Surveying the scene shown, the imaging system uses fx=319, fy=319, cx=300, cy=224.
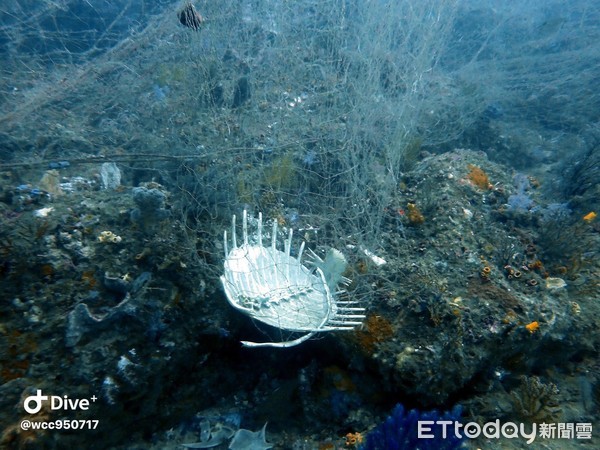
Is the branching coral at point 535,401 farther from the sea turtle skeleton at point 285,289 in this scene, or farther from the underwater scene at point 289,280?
the sea turtle skeleton at point 285,289

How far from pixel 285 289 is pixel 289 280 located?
162 millimetres

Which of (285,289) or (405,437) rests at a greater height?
(285,289)

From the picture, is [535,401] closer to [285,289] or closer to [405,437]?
[405,437]

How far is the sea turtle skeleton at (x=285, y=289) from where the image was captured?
2496 mm

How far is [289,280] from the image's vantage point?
9.65ft

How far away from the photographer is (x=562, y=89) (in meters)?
10.7

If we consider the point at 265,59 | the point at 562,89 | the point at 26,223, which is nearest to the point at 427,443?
the point at 26,223

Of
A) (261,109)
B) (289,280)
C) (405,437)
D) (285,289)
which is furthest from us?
(261,109)

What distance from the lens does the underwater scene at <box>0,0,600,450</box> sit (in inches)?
95.6

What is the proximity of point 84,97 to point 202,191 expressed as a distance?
482 cm

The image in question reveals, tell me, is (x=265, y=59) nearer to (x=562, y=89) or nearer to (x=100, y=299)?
(x=100, y=299)

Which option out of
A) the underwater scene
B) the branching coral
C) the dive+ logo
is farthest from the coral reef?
the dive+ logo
